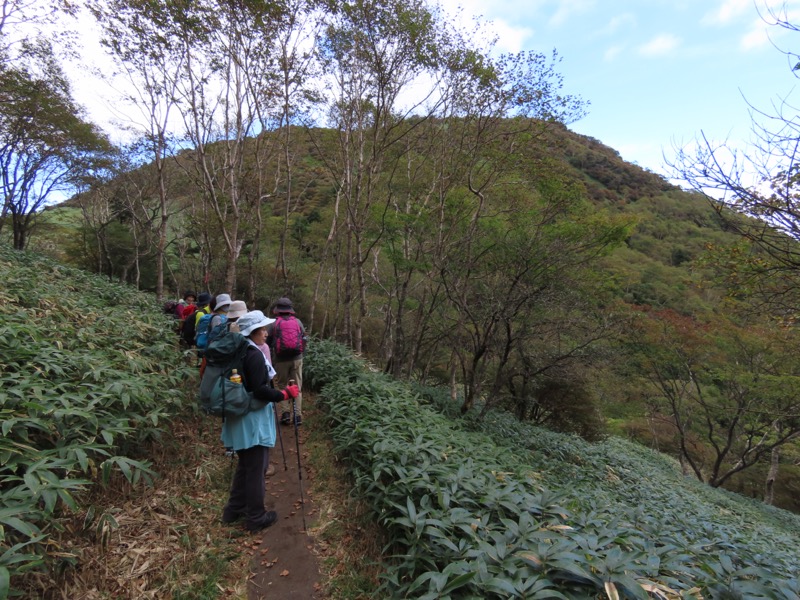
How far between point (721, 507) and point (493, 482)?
33.5 feet

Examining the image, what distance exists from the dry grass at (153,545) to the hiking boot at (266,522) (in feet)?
0.42

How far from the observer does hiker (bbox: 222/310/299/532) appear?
10.9 feet

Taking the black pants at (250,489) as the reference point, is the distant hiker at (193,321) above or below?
above

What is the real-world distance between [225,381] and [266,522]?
1415 millimetres

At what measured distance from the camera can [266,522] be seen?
11.5ft

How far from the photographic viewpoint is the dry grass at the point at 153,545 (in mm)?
2420

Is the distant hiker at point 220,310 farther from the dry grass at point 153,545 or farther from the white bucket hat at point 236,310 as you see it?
the dry grass at point 153,545

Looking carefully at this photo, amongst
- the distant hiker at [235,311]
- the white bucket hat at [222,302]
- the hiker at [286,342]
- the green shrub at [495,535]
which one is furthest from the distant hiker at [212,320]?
the green shrub at [495,535]

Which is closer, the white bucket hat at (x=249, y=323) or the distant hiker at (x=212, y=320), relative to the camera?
the white bucket hat at (x=249, y=323)

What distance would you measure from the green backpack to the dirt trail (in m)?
1.21

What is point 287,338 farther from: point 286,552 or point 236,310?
point 286,552

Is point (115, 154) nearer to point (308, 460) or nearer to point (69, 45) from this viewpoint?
point (69, 45)

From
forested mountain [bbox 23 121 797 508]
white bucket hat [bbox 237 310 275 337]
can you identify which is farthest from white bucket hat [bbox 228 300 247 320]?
forested mountain [bbox 23 121 797 508]

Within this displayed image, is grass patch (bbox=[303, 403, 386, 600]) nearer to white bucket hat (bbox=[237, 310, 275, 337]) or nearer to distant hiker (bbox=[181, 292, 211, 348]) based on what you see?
white bucket hat (bbox=[237, 310, 275, 337])
